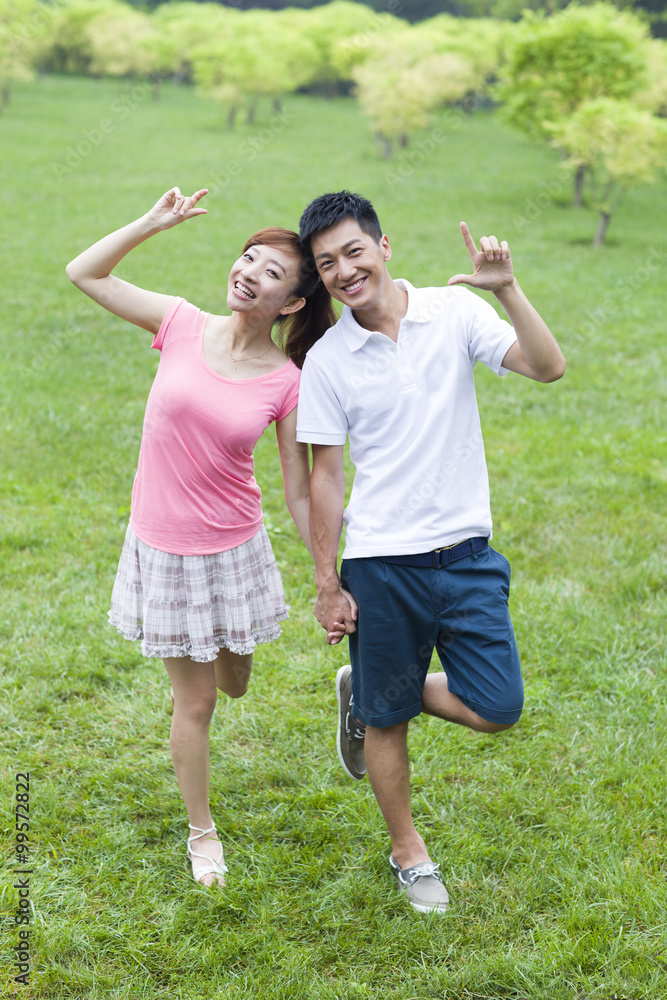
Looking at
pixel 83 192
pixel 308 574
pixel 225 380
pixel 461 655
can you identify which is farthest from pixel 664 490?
pixel 83 192

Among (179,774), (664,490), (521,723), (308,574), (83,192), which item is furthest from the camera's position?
(83,192)

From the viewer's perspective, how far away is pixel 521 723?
3.62m

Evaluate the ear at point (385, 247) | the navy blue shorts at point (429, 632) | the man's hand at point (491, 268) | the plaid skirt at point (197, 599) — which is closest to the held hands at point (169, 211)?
the ear at point (385, 247)

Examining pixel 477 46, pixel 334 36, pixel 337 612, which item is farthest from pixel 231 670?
pixel 334 36

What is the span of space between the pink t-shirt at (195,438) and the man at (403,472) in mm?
189

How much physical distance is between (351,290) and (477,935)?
1.99m

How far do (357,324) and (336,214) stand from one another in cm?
31

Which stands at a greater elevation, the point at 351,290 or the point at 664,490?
the point at 351,290

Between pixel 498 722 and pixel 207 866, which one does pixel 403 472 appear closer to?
pixel 498 722

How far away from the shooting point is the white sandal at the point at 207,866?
Result: 2830 mm

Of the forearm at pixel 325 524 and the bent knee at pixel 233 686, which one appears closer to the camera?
the forearm at pixel 325 524

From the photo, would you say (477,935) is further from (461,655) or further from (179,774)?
(179,774)

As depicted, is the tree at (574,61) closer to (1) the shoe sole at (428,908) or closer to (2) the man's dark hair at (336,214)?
(2) the man's dark hair at (336,214)

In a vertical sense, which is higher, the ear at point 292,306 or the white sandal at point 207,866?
the ear at point 292,306
